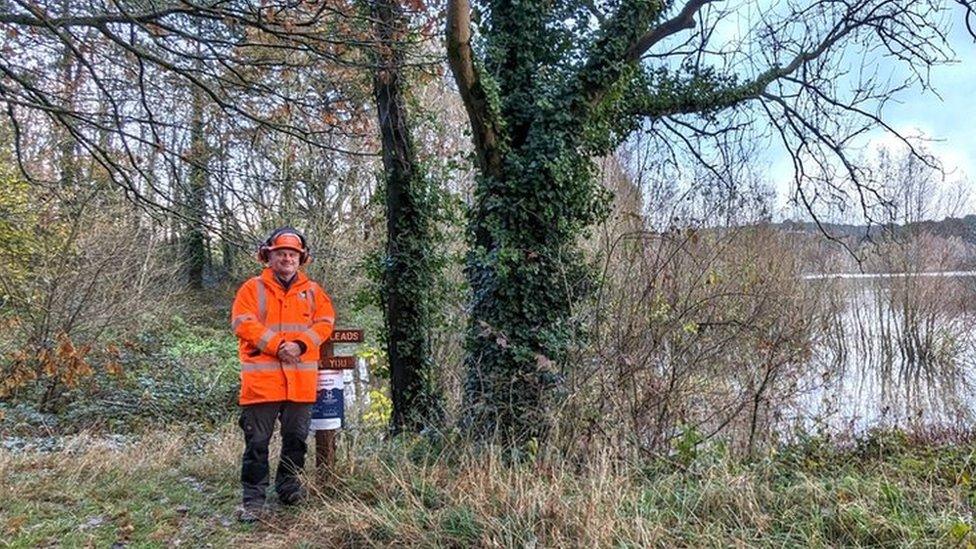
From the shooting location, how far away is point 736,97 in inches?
340

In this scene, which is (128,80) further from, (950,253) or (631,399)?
(950,253)

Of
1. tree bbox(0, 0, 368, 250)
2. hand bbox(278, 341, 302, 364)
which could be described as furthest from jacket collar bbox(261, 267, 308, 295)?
tree bbox(0, 0, 368, 250)

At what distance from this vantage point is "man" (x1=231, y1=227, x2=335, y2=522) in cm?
397

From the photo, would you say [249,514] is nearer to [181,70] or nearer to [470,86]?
[181,70]

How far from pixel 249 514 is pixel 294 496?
0.96ft

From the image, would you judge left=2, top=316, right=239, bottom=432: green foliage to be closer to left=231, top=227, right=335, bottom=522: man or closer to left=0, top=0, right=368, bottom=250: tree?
left=0, top=0, right=368, bottom=250: tree

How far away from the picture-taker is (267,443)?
4.13 metres

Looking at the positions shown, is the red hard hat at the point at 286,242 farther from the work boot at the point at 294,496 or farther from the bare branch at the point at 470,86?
the bare branch at the point at 470,86

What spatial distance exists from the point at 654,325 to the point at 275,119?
11.8ft

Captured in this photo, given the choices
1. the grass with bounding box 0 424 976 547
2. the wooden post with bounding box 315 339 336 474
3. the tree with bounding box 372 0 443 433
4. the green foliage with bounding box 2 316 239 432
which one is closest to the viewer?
the grass with bounding box 0 424 976 547

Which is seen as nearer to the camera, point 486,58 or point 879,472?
point 879,472

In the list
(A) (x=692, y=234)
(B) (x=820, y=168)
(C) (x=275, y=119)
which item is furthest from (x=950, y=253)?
(C) (x=275, y=119)

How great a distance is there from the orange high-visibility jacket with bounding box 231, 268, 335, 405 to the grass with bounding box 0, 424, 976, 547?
2.23 feet

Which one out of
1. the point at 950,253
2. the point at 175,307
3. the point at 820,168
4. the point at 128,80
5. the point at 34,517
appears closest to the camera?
the point at 34,517
